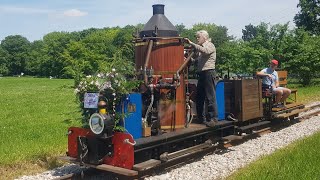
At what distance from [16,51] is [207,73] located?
124m

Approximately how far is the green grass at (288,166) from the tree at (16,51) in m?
112

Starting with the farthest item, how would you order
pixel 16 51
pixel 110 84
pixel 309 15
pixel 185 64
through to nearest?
pixel 16 51, pixel 309 15, pixel 185 64, pixel 110 84

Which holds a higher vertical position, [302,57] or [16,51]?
[16,51]

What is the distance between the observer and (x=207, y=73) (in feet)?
27.2

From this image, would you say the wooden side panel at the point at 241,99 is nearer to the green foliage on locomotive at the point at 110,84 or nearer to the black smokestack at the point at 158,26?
the black smokestack at the point at 158,26

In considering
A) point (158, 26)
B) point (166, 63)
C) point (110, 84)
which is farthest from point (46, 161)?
point (158, 26)

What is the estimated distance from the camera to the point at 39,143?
942 centimetres

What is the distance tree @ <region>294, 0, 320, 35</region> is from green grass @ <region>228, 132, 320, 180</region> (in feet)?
158

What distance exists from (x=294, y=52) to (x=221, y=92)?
2261cm

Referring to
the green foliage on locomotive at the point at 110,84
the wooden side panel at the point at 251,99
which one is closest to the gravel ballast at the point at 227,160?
the wooden side panel at the point at 251,99

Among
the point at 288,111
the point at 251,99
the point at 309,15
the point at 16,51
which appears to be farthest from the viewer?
the point at 16,51

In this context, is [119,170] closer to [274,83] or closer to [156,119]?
[156,119]

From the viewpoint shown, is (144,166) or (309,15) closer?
(144,166)

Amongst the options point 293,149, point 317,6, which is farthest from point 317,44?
point 293,149
